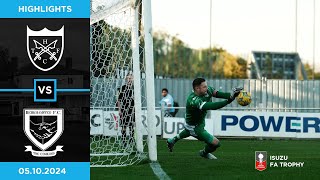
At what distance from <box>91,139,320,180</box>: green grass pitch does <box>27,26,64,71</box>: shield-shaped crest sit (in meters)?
2.45

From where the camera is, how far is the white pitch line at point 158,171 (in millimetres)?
8328

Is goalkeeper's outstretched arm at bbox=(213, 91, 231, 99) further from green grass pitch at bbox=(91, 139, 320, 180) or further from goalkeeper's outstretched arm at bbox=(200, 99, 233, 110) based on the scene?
green grass pitch at bbox=(91, 139, 320, 180)

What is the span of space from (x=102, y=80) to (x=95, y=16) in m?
1.47

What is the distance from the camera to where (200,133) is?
1086 centimetres

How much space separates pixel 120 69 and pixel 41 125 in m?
5.17

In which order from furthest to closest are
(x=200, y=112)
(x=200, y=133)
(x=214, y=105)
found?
(x=200, y=112), (x=200, y=133), (x=214, y=105)

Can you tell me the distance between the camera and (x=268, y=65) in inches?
1070

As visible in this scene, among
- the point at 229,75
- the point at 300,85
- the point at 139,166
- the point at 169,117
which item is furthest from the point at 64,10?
the point at 229,75

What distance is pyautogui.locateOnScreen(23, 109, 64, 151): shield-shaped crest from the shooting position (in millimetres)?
6262

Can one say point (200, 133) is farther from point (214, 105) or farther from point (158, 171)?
point (158, 171)

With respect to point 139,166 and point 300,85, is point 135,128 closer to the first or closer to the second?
point 139,166

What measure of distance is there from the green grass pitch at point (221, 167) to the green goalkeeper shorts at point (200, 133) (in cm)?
31

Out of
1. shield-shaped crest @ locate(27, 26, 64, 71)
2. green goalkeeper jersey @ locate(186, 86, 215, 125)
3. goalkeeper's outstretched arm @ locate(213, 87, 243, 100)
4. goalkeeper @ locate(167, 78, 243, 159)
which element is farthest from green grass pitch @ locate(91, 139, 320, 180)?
shield-shaped crest @ locate(27, 26, 64, 71)

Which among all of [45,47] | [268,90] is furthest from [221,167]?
[268,90]
